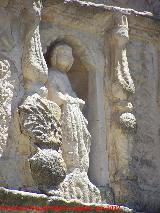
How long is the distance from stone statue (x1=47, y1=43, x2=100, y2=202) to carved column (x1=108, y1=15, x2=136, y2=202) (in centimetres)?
29

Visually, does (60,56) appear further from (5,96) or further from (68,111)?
(5,96)

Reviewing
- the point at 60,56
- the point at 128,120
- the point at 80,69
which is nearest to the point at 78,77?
the point at 80,69

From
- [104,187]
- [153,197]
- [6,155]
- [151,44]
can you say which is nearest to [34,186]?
[6,155]

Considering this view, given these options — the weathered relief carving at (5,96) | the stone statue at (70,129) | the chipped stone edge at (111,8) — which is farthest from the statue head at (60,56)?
the weathered relief carving at (5,96)

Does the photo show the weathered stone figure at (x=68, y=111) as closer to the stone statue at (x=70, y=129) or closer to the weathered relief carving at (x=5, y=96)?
the stone statue at (x=70, y=129)

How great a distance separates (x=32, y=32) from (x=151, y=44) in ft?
5.10

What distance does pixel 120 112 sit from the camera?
6.53 m

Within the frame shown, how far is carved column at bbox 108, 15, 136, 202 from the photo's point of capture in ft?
20.8

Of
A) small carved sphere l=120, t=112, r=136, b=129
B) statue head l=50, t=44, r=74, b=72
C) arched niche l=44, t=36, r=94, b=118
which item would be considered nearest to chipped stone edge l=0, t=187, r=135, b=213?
small carved sphere l=120, t=112, r=136, b=129

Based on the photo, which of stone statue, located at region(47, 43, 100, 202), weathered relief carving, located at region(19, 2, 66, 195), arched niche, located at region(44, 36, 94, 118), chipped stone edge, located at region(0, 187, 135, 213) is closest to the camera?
chipped stone edge, located at region(0, 187, 135, 213)

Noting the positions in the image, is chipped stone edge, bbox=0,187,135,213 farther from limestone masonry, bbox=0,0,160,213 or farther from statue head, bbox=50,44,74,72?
statue head, bbox=50,44,74,72

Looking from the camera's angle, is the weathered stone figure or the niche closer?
the weathered stone figure

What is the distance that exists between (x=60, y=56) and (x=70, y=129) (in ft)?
2.43

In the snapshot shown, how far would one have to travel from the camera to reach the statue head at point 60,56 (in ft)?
21.0
